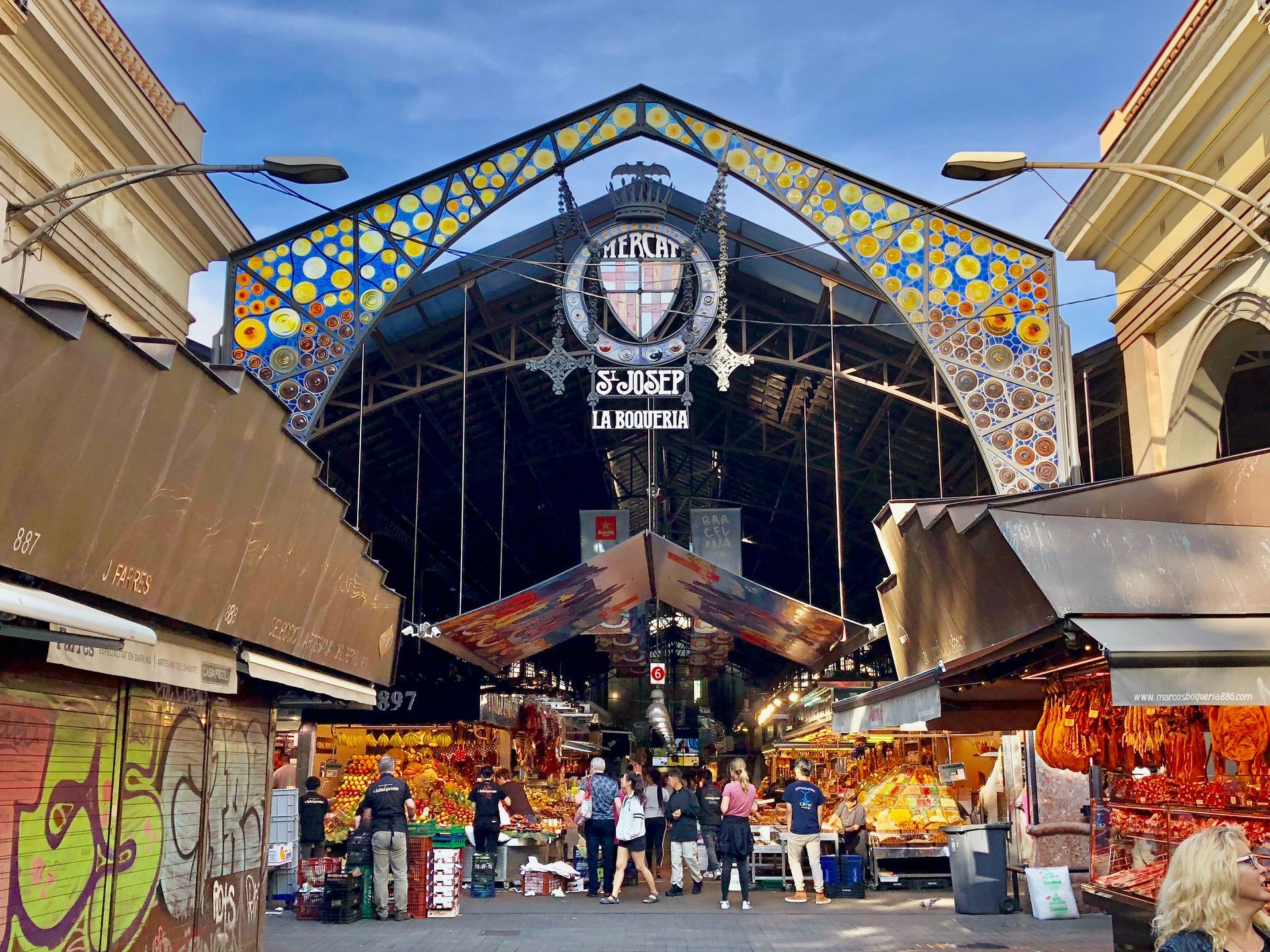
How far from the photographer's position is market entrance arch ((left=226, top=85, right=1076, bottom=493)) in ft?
45.2

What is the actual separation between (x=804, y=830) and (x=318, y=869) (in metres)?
5.64

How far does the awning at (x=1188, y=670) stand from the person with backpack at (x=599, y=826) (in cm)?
862

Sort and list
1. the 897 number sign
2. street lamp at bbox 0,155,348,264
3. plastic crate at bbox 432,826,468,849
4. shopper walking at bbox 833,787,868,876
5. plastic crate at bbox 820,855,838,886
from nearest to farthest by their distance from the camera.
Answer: street lamp at bbox 0,155,348,264
plastic crate at bbox 432,826,468,849
plastic crate at bbox 820,855,838,886
shopper walking at bbox 833,787,868,876
the 897 number sign

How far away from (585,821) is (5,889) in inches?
384

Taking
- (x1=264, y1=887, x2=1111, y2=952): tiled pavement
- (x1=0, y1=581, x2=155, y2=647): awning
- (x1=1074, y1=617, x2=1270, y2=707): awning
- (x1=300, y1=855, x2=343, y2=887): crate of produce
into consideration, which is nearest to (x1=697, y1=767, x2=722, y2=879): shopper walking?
(x1=264, y1=887, x2=1111, y2=952): tiled pavement

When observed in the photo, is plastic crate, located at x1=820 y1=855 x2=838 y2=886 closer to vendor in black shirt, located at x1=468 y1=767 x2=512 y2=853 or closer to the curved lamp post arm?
vendor in black shirt, located at x1=468 y1=767 x2=512 y2=853

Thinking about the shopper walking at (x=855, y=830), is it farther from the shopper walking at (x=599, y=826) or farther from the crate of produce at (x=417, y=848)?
the crate of produce at (x=417, y=848)

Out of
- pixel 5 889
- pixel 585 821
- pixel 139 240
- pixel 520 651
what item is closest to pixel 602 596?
pixel 520 651

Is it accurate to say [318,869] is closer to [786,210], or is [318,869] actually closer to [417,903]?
[417,903]

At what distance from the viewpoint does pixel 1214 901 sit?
146 inches

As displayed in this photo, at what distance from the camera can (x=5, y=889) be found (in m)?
5.75

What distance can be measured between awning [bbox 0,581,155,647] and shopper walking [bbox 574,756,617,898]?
9.13m

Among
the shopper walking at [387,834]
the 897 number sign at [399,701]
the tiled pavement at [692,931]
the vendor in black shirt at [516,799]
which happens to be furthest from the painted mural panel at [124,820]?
the 897 number sign at [399,701]

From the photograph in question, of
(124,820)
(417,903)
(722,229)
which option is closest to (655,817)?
(417,903)
